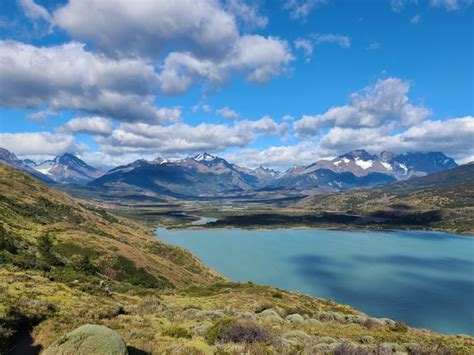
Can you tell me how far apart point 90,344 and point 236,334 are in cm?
864

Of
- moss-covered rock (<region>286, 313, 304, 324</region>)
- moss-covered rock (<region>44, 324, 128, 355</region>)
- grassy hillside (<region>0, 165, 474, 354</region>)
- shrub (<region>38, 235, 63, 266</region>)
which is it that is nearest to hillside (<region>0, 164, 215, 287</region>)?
shrub (<region>38, 235, 63, 266</region>)

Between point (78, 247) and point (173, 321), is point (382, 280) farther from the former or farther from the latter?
point (173, 321)

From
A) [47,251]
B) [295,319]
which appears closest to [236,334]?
[295,319]

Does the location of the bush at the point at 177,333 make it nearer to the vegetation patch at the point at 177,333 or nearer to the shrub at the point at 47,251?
the vegetation patch at the point at 177,333

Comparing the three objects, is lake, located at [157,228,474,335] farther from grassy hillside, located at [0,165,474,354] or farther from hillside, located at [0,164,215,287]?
grassy hillside, located at [0,165,474,354]

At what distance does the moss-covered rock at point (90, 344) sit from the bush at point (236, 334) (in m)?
7.06

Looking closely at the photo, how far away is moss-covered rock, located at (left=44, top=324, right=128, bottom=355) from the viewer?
13273mm

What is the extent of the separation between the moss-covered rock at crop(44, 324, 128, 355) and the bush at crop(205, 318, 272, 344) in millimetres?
7055

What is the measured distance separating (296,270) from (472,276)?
244 ft

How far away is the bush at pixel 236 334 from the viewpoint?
19453 millimetres

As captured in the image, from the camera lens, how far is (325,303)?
6544cm

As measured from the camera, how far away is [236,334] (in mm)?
19672

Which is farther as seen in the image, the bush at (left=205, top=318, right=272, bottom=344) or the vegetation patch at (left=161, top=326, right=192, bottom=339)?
the vegetation patch at (left=161, top=326, right=192, bottom=339)

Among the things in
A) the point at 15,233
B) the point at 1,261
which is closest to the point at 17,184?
the point at 15,233
